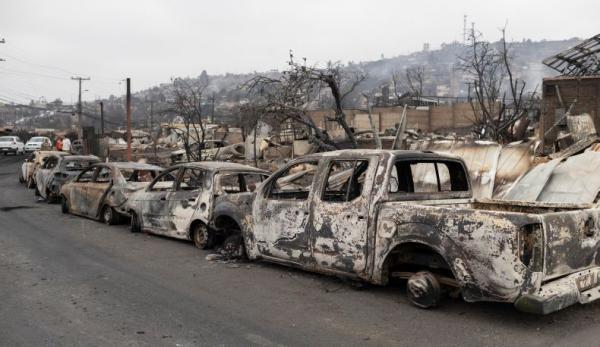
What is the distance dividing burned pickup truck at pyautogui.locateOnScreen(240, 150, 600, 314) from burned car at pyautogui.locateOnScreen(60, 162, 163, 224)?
177 inches

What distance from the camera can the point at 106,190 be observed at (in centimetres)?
1123

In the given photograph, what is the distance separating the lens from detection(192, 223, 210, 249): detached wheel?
28.1ft

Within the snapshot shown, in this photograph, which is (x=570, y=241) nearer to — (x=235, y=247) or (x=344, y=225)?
(x=344, y=225)

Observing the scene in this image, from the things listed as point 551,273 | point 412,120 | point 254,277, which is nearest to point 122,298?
point 254,277

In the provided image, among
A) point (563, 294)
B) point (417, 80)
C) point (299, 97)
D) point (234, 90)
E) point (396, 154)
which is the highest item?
point (234, 90)

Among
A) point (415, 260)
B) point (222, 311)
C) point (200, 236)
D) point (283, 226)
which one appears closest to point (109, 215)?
point (200, 236)

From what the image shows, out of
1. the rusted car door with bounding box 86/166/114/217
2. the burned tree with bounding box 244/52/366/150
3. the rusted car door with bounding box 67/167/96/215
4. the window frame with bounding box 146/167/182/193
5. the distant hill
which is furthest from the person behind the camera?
the distant hill

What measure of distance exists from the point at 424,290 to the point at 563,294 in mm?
1270

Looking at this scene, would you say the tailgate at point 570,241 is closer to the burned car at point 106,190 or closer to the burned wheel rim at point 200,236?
the burned wheel rim at point 200,236

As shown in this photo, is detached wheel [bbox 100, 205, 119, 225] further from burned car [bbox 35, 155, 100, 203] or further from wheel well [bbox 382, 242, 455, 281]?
wheel well [bbox 382, 242, 455, 281]

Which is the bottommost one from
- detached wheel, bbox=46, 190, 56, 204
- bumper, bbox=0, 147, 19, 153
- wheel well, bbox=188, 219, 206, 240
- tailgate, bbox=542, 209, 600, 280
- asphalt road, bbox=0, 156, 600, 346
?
asphalt road, bbox=0, 156, 600, 346

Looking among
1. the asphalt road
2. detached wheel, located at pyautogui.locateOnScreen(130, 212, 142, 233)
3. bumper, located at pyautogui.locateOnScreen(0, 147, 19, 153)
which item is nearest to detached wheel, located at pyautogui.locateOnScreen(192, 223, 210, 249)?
the asphalt road

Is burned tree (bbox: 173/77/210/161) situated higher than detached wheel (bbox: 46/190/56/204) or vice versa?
burned tree (bbox: 173/77/210/161)

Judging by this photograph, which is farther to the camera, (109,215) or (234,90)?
(234,90)
